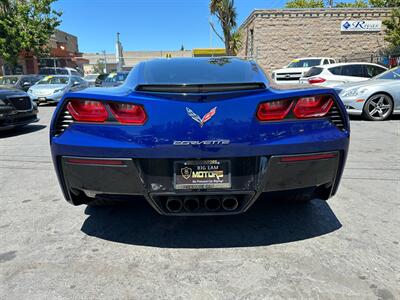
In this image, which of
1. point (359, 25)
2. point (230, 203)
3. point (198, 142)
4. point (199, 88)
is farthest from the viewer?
point (359, 25)

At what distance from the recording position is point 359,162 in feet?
16.5

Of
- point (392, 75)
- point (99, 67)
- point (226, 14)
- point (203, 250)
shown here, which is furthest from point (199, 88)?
point (99, 67)

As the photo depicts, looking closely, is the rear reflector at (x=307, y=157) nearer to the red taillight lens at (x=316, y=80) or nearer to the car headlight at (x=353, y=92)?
the car headlight at (x=353, y=92)

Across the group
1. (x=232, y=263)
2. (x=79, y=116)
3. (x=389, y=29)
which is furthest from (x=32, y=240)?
(x=389, y=29)

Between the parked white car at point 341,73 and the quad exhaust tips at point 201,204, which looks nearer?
the quad exhaust tips at point 201,204

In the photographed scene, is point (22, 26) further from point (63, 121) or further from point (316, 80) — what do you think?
point (63, 121)

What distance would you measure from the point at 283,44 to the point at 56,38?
30.3m

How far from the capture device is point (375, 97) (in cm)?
866

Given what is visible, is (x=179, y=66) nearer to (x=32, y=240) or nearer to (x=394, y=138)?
(x=32, y=240)

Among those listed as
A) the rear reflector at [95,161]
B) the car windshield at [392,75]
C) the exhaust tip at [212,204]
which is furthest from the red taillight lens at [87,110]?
the car windshield at [392,75]

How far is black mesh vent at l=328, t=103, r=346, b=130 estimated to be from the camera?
249cm

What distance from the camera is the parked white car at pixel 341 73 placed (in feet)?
37.0

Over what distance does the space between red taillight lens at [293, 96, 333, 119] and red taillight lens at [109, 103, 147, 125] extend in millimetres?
1049

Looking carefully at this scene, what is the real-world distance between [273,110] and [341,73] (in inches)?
407
